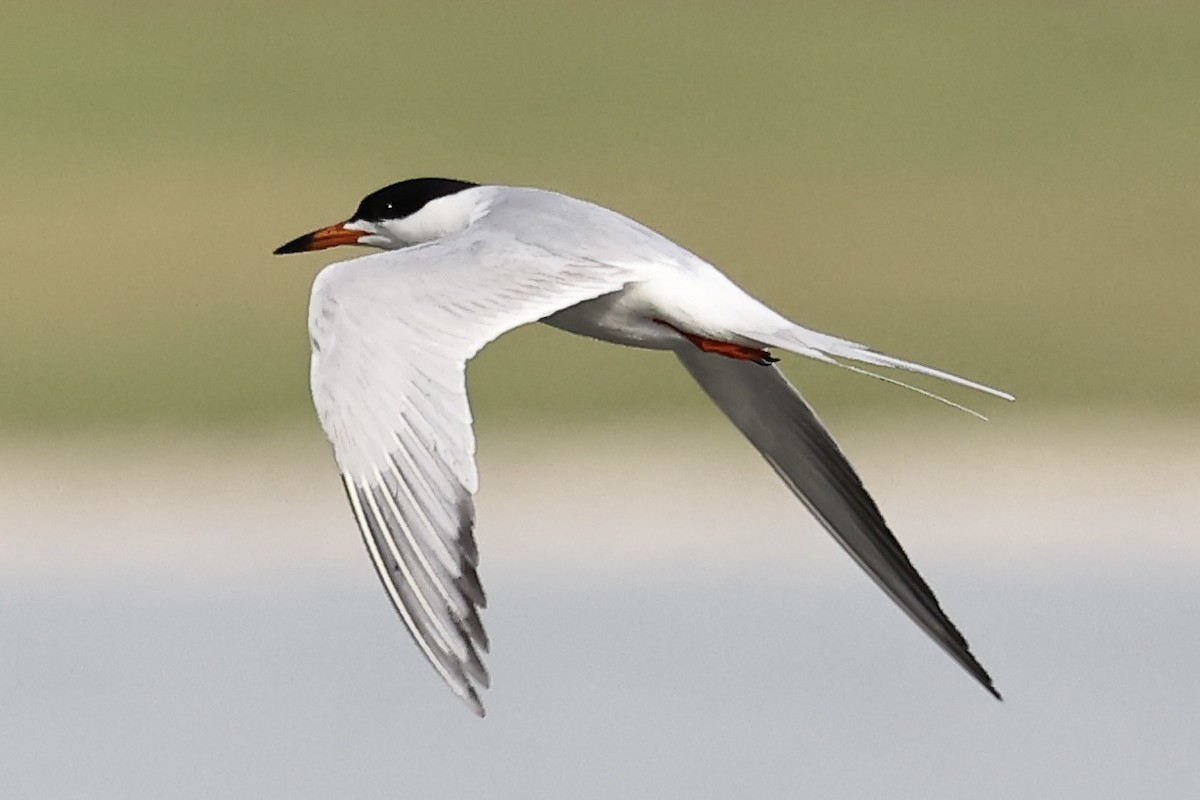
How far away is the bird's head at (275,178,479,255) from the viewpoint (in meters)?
4.97

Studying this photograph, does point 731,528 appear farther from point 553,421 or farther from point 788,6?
point 788,6

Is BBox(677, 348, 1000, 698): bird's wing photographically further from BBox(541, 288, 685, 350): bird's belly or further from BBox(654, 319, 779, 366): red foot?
BBox(541, 288, 685, 350): bird's belly

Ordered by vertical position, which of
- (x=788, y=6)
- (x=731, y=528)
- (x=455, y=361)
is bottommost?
(x=788, y=6)

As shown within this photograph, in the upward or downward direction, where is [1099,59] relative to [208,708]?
downward

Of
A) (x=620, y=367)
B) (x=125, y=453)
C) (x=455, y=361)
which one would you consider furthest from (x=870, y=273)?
(x=455, y=361)

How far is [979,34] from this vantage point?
15.1 m

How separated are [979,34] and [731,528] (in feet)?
24.8

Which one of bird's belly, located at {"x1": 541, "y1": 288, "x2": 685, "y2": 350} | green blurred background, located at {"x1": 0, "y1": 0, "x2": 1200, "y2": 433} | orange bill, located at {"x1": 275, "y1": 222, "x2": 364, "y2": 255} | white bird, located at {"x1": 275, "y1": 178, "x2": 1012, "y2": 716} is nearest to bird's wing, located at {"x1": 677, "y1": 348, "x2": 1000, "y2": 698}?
white bird, located at {"x1": 275, "y1": 178, "x2": 1012, "y2": 716}

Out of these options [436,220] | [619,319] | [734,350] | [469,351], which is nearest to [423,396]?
[469,351]

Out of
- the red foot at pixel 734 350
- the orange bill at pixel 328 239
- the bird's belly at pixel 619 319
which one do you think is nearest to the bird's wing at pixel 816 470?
the red foot at pixel 734 350

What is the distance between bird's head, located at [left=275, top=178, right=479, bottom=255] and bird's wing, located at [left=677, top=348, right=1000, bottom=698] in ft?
1.44

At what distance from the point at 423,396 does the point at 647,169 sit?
357 inches

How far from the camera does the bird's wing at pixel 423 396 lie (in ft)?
12.6

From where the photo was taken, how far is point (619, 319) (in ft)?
14.9
